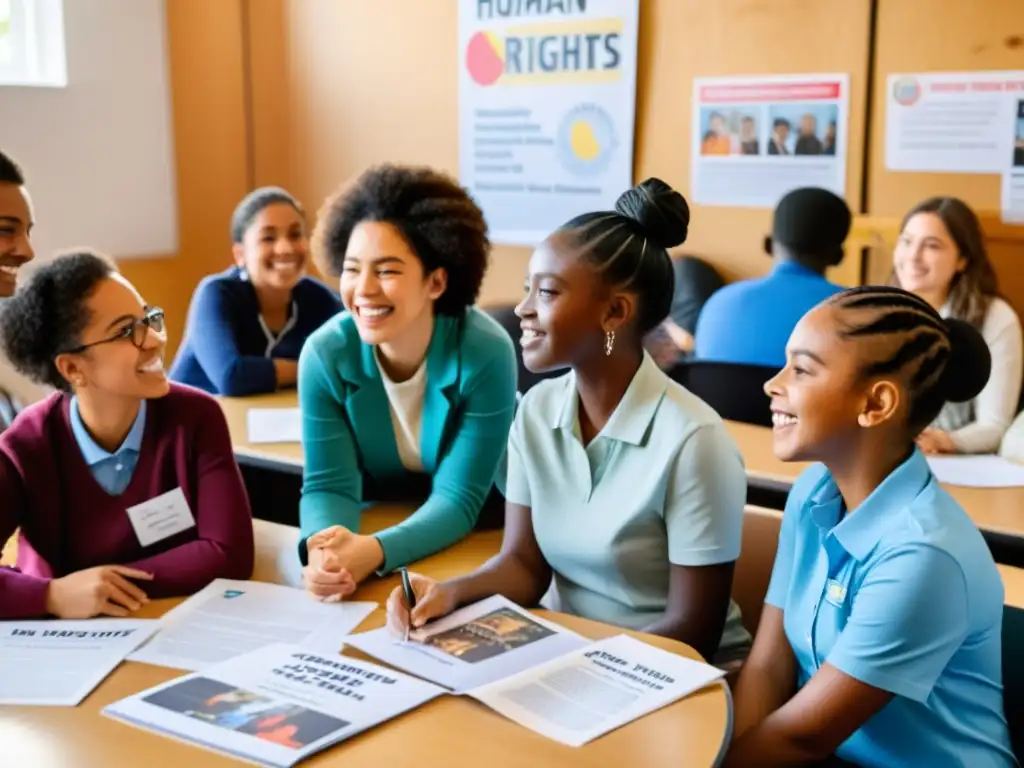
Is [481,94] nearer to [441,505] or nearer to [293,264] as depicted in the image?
[293,264]

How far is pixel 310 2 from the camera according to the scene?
5648 millimetres

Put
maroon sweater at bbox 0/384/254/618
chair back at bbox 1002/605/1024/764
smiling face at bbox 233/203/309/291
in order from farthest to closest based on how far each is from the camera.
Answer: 1. smiling face at bbox 233/203/309/291
2. maroon sweater at bbox 0/384/254/618
3. chair back at bbox 1002/605/1024/764

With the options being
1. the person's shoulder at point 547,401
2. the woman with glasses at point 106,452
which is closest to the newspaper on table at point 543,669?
the person's shoulder at point 547,401

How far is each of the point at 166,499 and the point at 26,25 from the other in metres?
3.43

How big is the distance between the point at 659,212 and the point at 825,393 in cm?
47

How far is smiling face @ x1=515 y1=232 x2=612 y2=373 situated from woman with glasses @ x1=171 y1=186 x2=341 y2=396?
173 centimetres

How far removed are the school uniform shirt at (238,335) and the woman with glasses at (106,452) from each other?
1378 mm

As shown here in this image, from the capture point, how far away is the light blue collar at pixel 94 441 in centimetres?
195

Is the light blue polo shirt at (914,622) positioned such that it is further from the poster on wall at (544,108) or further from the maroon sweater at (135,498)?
the poster on wall at (544,108)

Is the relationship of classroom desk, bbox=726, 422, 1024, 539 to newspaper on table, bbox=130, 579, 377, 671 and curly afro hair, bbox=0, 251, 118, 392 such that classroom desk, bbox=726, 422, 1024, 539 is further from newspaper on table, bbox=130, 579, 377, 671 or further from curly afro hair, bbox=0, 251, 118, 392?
curly afro hair, bbox=0, 251, 118, 392

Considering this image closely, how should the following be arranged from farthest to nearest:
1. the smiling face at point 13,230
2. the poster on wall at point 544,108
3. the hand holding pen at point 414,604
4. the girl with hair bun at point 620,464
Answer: the poster on wall at point 544,108
the smiling face at point 13,230
the girl with hair bun at point 620,464
the hand holding pen at point 414,604

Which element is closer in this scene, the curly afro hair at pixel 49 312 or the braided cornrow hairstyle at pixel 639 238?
the braided cornrow hairstyle at pixel 639 238

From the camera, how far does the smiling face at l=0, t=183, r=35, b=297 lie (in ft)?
7.31

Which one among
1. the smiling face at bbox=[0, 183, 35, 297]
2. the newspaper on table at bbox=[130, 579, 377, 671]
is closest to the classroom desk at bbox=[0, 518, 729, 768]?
the newspaper on table at bbox=[130, 579, 377, 671]
